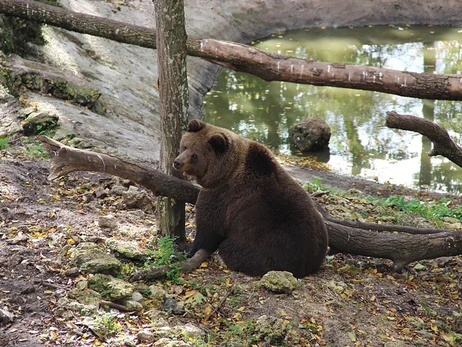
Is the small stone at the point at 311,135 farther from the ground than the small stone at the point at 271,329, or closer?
closer

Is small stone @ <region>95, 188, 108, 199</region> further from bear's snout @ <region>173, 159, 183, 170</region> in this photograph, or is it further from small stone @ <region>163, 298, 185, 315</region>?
small stone @ <region>163, 298, 185, 315</region>

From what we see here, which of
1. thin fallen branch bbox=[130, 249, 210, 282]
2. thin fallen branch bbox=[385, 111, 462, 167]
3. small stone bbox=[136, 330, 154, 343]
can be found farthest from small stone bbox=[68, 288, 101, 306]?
thin fallen branch bbox=[385, 111, 462, 167]

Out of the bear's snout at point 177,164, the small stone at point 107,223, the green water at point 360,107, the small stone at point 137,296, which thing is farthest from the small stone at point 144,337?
the green water at point 360,107

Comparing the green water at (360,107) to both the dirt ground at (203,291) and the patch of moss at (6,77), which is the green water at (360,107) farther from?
the dirt ground at (203,291)

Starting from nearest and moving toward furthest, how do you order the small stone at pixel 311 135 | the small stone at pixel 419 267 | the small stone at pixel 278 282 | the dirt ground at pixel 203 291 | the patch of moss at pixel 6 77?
the dirt ground at pixel 203 291 → the small stone at pixel 278 282 → the small stone at pixel 419 267 → the patch of moss at pixel 6 77 → the small stone at pixel 311 135

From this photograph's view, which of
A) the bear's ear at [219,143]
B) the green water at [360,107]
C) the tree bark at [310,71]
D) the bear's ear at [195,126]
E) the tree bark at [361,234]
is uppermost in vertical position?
the tree bark at [310,71]

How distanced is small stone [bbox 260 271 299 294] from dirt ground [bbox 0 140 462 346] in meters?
Answer: 0.07

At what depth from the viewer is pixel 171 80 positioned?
7141 mm

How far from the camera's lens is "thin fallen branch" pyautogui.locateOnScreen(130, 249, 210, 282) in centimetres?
646

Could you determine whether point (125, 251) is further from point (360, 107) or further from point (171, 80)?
point (360, 107)

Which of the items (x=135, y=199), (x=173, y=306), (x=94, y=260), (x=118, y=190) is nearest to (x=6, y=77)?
(x=118, y=190)

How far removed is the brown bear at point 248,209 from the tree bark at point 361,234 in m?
0.26

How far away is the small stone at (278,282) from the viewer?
6.59m

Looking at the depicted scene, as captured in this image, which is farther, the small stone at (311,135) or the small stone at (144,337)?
the small stone at (311,135)
